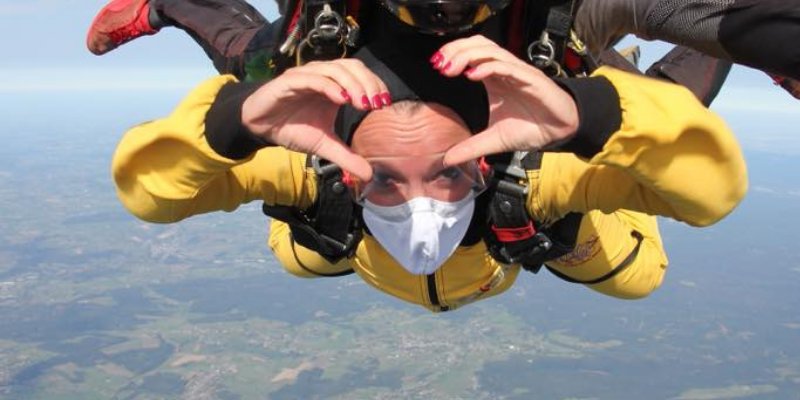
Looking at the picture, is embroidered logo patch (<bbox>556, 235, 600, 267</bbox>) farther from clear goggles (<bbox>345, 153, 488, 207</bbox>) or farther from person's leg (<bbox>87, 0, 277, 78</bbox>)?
person's leg (<bbox>87, 0, 277, 78</bbox>)

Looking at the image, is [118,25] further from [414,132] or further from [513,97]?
[513,97]

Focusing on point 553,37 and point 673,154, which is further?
point 553,37

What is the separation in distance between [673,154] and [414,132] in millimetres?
731

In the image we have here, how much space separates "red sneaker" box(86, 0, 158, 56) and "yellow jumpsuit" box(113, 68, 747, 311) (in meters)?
1.85

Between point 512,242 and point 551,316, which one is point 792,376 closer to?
point 551,316

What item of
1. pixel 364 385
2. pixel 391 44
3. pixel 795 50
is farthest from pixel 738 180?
pixel 364 385

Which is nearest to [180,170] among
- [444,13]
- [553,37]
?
[444,13]

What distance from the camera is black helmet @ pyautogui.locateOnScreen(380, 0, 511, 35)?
1833 mm

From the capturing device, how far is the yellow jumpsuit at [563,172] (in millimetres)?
1519

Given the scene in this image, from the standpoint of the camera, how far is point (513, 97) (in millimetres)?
1552

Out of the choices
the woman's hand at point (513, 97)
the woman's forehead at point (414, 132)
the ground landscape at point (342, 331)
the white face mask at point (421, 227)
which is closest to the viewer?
the woman's hand at point (513, 97)

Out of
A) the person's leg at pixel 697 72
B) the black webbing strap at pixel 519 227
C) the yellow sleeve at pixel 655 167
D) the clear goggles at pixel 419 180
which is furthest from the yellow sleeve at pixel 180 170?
the person's leg at pixel 697 72

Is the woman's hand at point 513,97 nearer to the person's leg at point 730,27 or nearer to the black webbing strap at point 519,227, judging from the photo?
the person's leg at point 730,27

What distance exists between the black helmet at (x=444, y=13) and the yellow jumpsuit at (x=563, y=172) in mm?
408
